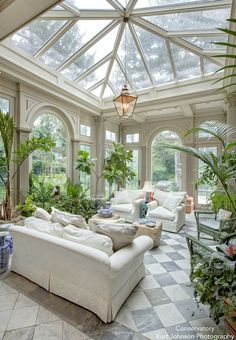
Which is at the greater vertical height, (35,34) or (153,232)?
(35,34)

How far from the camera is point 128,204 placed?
18.4ft

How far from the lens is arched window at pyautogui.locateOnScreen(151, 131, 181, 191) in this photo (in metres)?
7.78

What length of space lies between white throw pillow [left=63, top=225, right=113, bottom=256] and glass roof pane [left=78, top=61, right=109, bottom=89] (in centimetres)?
475

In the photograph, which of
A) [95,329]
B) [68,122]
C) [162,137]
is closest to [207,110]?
[162,137]

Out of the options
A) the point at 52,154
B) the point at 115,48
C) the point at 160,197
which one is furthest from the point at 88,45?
the point at 160,197

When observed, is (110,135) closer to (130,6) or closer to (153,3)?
(130,6)

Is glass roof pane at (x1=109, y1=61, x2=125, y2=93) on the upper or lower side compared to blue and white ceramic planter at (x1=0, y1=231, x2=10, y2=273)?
upper

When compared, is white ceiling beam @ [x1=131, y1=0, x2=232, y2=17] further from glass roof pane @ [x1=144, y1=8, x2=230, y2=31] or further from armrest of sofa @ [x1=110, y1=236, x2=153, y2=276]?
armrest of sofa @ [x1=110, y1=236, x2=153, y2=276]

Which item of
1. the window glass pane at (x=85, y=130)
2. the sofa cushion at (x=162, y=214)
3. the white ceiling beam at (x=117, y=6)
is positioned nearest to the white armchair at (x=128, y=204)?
the sofa cushion at (x=162, y=214)

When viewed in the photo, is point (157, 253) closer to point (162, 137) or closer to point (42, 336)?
point (42, 336)

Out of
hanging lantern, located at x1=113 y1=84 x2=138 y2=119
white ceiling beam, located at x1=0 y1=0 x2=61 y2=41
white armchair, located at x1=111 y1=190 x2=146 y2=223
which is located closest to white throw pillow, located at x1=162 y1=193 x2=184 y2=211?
white armchair, located at x1=111 y1=190 x2=146 y2=223

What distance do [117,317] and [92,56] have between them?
211 inches

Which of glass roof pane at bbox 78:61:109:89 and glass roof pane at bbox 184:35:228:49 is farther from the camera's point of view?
glass roof pane at bbox 78:61:109:89

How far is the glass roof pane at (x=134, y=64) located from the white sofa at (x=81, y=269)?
4480 millimetres
